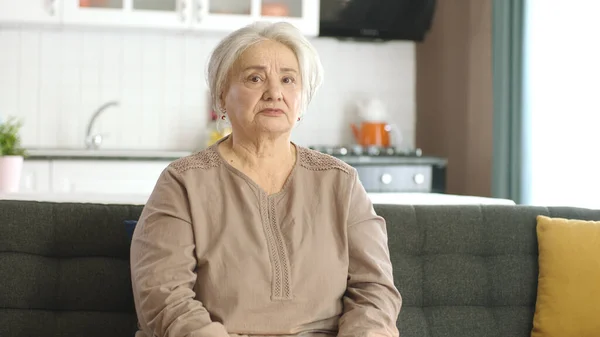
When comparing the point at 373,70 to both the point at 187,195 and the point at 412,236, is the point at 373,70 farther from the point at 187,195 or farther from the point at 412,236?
the point at 187,195

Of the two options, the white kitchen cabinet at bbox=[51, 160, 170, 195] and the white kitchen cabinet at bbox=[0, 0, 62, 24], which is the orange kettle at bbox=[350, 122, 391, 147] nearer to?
the white kitchen cabinet at bbox=[51, 160, 170, 195]

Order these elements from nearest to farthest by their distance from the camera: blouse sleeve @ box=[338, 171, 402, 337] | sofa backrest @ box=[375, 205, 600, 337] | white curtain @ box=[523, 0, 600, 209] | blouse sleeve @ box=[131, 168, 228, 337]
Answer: blouse sleeve @ box=[131, 168, 228, 337] < blouse sleeve @ box=[338, 171, 402, 337] < sofa backrest @ box=[375, 205, 600, 337] < white curtain @ box=[523, 0, 600, 209]

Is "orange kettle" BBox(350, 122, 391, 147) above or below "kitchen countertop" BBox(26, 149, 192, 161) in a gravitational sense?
above

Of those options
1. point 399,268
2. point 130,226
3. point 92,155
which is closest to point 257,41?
point 130,226

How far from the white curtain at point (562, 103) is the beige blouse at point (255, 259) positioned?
211cm

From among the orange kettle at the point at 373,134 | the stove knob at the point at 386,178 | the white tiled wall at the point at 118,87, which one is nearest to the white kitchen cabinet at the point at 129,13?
the white tiled wall at the point at 118,87

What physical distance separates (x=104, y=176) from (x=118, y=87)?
90 cm

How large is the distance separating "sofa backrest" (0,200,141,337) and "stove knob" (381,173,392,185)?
8.40ft

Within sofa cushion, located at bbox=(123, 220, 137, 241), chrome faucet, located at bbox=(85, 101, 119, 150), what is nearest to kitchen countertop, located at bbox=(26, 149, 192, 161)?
chrome faucet, located at bbox=(85, 101, 119, 150)

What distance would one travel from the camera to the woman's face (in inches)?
78.2

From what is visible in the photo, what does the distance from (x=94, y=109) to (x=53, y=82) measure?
0.28 metres

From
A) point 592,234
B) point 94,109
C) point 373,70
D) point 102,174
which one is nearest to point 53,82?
point 94,109

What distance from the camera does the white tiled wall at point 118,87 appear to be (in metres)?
4.77

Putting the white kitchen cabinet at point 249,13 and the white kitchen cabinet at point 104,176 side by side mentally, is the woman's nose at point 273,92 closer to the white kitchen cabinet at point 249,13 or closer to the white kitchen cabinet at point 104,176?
the white kitchen cabinet at point 104,176
